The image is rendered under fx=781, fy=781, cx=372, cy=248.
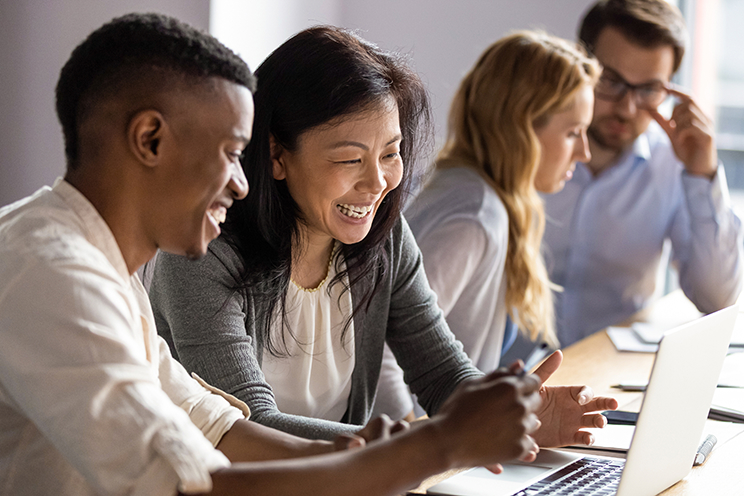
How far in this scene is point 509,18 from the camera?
325 cm

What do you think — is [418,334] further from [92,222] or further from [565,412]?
[92,222]

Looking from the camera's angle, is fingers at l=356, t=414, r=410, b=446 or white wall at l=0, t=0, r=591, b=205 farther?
white wall at l=0, t=0, r=591, b=205

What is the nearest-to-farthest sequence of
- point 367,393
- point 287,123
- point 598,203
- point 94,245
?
point 94,245 < point 287,123 < point 367,393 < point 598,203

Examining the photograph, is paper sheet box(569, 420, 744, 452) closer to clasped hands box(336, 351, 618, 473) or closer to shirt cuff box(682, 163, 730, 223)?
clasped hands box(336, 351, 618, 473)

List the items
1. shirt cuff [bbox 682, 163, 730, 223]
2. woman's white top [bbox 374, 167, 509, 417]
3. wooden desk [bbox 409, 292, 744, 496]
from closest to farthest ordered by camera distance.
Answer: wooden desk [bbox 409, 292, 744, 496] → woman's white top [bbox 374, 167, 509, 417] → shirt cuff [bbox 682, 163, 730, 223]

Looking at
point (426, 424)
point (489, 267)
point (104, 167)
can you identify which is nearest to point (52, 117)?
point (489, 267)

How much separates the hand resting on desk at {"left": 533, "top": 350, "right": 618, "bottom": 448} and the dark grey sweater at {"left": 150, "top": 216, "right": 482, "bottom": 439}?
21cm

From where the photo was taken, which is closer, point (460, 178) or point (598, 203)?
point (460, 178)

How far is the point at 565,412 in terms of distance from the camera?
1191mm

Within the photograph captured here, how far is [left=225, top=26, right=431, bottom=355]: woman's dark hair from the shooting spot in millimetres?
1173

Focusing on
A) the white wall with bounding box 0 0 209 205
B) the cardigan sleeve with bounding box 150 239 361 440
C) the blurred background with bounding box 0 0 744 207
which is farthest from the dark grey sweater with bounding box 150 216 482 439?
the blurred background with bounding box 0 0 744 207

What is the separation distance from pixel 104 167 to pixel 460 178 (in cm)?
122

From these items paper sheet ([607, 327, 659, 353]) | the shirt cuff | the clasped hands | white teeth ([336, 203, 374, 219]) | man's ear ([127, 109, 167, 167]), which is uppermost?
man's ear ([127, 109, 167, 167])

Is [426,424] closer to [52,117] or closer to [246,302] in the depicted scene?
[246,302]
